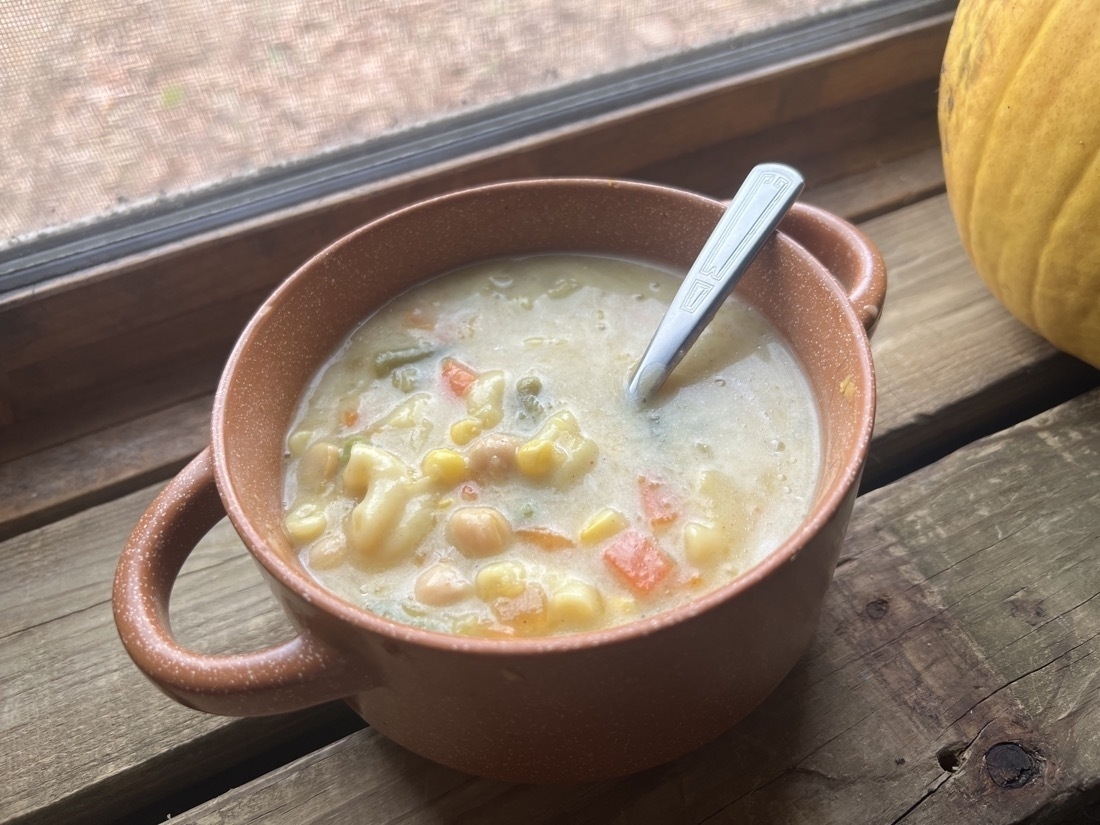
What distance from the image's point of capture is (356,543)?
0.74m

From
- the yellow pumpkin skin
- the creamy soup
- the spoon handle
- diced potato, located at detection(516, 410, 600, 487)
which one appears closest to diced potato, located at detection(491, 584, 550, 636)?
the creamy soup

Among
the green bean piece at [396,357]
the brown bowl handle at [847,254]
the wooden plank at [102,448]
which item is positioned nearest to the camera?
the brown bowl handle at [847,254]

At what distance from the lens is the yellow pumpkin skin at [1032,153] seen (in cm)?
85

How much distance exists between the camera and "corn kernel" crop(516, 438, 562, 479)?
2.53ft

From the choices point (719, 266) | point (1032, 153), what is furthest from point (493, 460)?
point (1032, 153)

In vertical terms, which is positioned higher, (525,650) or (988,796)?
(525,650)

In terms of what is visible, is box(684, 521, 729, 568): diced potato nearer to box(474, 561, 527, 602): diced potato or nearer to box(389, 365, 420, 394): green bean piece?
box(474, 561, 527, 602): diced potato

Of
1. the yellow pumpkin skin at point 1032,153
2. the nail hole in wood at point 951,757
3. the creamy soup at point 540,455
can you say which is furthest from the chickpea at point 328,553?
the yellow pumpkin skin at point 1032,153

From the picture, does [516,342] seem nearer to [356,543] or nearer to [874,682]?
[356,543]

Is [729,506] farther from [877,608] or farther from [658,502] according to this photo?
[877,608]

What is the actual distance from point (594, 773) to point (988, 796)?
31cm

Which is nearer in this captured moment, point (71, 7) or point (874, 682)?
point (874, 682)

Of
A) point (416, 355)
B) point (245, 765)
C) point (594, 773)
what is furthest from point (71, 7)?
point (594, 773)

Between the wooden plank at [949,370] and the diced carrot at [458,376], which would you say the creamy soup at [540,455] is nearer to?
the diced carrot at [458,376]
